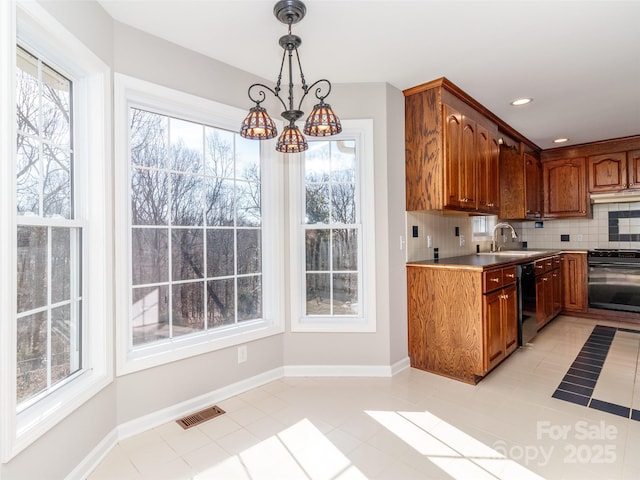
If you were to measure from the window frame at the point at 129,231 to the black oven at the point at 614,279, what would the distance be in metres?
4.38

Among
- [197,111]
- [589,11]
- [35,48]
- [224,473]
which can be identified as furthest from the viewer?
[197,111]

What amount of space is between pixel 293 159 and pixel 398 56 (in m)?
1.08

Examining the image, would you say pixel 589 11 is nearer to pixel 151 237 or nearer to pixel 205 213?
pixel 205 213

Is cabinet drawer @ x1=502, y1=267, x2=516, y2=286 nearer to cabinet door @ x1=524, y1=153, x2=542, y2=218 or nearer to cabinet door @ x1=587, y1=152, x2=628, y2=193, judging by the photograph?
cabinet door @ x1=524, y1=153, x2=542, y2=218

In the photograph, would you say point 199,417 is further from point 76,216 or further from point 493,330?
point 493,330

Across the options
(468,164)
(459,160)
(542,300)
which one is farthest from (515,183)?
(459,160)

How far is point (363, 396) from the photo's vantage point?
97.9 inches

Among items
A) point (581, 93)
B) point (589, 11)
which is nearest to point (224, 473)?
point (589, 11)

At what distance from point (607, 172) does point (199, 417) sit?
5.68 metres

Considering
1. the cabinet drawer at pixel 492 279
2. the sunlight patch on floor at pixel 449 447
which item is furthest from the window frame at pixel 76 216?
the cabinet drawer at pixel 492 279

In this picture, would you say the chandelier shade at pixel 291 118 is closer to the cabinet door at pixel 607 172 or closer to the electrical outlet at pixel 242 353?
the electrical outlet at pixel 242 353

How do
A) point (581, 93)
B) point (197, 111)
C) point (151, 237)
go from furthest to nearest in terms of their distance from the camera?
point (581, 93)
point (197, 111)
point (151, 237)

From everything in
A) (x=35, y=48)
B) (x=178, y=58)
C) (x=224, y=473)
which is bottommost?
(x=224, y=473)

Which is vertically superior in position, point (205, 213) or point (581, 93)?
point (581, 93)
